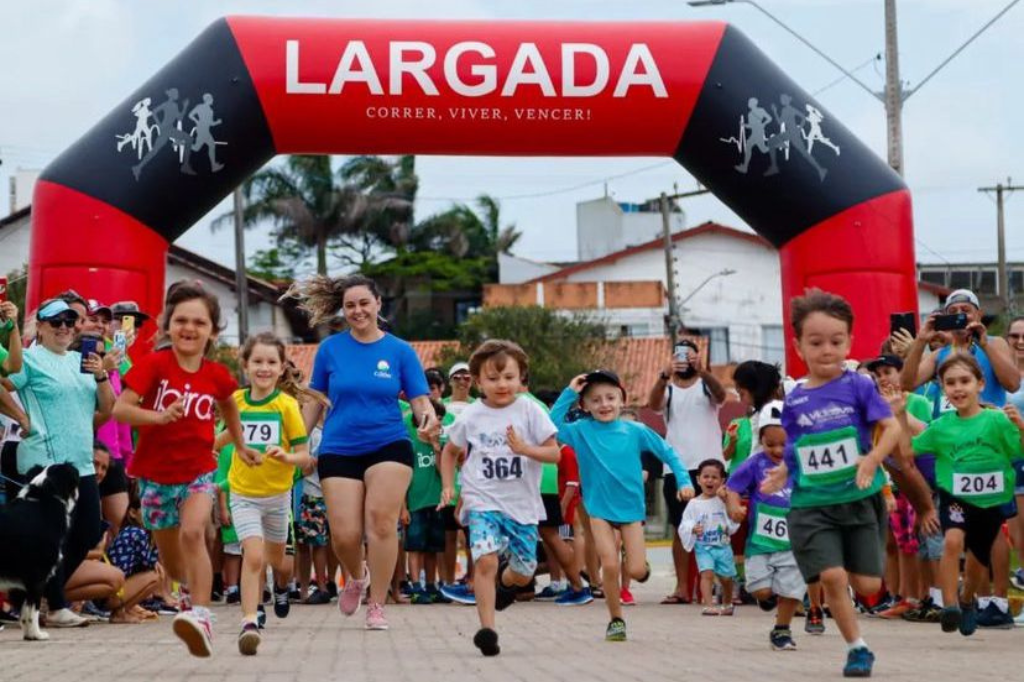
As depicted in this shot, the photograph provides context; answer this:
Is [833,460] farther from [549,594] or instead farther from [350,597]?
[549,594]

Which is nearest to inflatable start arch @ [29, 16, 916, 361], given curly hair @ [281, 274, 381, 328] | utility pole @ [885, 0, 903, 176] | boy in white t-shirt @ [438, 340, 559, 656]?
curly hair @ [281, 274, 381, 328]

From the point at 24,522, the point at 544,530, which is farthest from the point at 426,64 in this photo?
the point at 24,522

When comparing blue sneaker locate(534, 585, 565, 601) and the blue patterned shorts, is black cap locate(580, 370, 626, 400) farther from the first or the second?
blue sneaker locate(534, 585, 565, 601)

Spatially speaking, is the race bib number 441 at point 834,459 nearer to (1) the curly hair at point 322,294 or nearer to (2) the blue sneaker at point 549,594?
(1) the curly hair at point 322,294

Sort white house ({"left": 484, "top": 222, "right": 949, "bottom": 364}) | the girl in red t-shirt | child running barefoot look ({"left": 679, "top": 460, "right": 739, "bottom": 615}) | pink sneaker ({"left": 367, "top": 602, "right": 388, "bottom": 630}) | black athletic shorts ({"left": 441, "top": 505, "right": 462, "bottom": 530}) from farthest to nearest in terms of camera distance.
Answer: white house ({"left": 484, "top": 222, "right": 949, "bottom": 364}), black athletic shorts ({"left": 441, "top": 505, "right": 462, "bottom": 530}), child running barefoot look ({"left": 679, "top": 460, "right": 739, "bottom": 615}), pink sneaker ({"left": 367, "top": 602, "right": 388, "bottom": 630}), the girl in red t-shirt

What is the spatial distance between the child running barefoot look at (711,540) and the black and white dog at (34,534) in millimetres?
5157

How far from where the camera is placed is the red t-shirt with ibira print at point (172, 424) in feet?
30.5

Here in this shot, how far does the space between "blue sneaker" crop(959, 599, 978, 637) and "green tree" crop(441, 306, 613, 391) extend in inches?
1771

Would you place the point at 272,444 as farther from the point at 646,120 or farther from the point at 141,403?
the point at 646,120

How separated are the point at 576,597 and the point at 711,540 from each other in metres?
1.81

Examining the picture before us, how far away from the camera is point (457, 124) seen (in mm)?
15938

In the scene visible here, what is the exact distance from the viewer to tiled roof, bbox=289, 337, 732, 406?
58.7 m

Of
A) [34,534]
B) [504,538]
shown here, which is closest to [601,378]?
[504,538]

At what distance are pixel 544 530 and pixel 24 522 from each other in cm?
585
